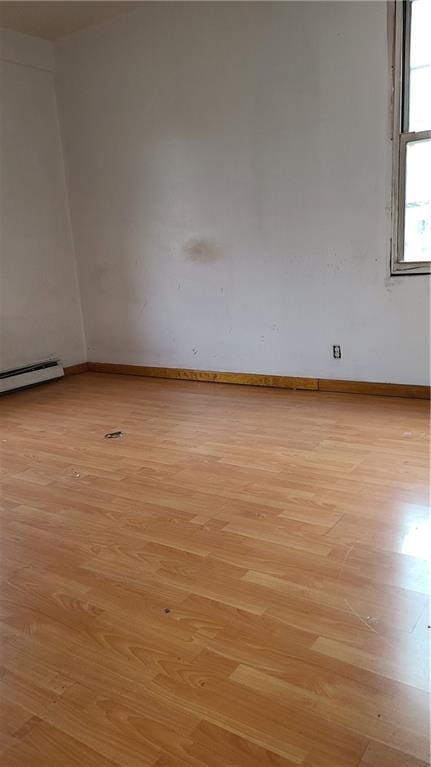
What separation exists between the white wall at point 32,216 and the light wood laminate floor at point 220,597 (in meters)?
1.76

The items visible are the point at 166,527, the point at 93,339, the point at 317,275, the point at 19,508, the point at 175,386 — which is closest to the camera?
the point at 166,527

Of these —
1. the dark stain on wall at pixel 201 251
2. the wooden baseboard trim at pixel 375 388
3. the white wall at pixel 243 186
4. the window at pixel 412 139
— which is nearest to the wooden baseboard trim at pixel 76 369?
the white wall at pixel 243 186

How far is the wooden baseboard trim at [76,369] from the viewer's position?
5.07 m

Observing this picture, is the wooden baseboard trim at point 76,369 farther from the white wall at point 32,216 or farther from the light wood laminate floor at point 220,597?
the light wood laminate floor at point 220,597

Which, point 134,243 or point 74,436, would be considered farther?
point 134,243

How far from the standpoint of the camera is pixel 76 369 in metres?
5.14

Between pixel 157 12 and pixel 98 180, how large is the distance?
130 cm

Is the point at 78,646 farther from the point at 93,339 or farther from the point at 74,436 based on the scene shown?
the point at 93,339

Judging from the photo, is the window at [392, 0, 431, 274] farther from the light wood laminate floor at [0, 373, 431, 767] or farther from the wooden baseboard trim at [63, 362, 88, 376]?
the wooden baseboard trim at [63, 362, 88, 376]

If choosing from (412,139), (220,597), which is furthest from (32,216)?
(220,597)

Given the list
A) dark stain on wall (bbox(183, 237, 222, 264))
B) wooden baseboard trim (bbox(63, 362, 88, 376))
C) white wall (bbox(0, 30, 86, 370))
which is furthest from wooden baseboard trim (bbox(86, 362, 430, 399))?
dark stain on wall (bbox(183, 237, 222, 264))

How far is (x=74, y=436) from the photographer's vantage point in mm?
3381

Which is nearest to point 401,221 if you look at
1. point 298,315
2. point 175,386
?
point 298,315

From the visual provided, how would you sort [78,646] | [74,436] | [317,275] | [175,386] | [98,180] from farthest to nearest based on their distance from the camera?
[98,180] < [175,386] < [317,275] < [74,436] < [78,646]
